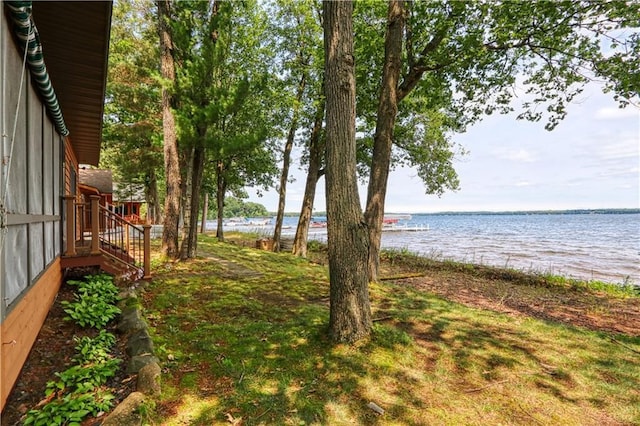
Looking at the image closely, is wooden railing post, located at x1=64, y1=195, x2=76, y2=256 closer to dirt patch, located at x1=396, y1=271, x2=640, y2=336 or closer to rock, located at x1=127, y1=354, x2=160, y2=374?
rock, located at x1=127, y1=354, x2=160, y2=374

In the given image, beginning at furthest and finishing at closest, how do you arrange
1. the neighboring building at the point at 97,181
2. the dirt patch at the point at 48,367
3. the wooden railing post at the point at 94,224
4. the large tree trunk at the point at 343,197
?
the neighboring building at the point at 97,181, the wooden railing post at the point at 94,224, the large tree trunk at the point at 343,197, the dirt patch at the point at 48,367

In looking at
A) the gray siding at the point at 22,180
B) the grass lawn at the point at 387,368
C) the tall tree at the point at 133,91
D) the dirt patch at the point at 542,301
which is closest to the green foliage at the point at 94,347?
the grass lawn at the point at 387,368

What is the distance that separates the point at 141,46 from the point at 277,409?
17.3m

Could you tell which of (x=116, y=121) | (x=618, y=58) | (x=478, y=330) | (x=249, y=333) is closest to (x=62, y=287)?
(x=249, y=333)

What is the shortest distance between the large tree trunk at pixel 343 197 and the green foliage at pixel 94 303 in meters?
3.17

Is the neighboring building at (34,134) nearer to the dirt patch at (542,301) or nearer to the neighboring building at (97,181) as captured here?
the dirt patch at (542,301)

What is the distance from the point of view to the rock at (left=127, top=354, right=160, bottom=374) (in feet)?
10.3

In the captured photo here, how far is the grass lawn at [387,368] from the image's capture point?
2.73 metres

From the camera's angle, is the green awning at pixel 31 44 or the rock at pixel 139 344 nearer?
the green awning at pixel 31 44

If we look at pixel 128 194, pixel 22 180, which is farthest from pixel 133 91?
pixel 22 180

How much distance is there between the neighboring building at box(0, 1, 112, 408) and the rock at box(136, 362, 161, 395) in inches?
36.9

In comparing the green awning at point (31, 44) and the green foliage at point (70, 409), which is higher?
the green awning at point (31, 44)

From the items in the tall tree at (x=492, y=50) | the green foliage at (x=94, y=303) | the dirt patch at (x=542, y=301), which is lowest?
the dirt patch at (x=542, y=301)

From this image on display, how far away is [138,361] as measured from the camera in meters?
3.21
